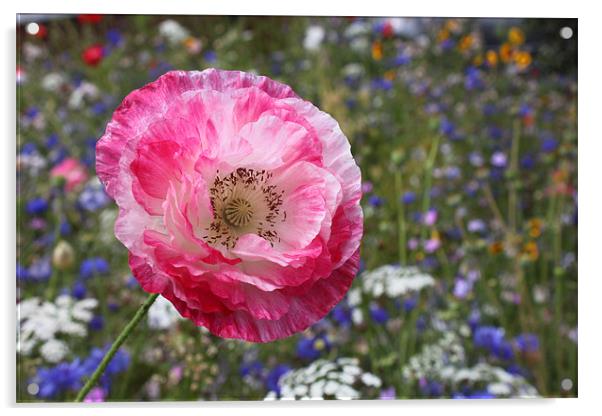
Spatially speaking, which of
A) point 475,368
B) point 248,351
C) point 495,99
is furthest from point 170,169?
Answer: point 495,99

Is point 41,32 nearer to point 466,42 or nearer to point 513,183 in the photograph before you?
point 466,42

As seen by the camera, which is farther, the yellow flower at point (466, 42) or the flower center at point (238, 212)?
the yellow flower at point (466, 42)

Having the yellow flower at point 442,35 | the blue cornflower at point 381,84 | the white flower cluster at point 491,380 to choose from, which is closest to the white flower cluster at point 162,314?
the white flower cluster at point 491,380

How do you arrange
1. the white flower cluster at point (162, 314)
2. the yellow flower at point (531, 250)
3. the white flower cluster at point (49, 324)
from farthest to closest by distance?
the yellow flower at point (531, 250)
the white flower cluster at point (49, 324)
the white flower cluster at point (162, 314)

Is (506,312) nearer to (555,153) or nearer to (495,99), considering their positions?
(555,153)

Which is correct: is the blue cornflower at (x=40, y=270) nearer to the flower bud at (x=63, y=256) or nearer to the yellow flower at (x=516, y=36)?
the flower bud at (x=63, y=256)

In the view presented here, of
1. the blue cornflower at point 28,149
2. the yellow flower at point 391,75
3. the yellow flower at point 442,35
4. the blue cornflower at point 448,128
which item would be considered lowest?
the blue cornflower at point 28,149

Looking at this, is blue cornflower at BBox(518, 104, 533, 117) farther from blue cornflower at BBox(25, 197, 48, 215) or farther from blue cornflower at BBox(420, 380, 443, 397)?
blue cornflower at BBox(25, 197, 48, 215)
